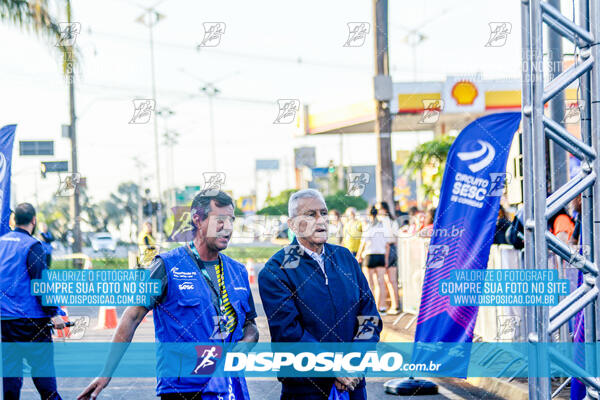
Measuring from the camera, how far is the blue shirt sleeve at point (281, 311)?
4.40 meters

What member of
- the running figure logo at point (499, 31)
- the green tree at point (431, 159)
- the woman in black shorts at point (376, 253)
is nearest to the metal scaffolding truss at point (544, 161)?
the running figure logo at point (499, 31)

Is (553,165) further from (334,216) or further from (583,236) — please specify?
(334,216)

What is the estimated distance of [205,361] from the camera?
13.7ft

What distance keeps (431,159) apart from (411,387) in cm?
1201

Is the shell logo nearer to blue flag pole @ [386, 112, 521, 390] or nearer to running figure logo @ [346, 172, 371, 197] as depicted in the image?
running figure logo @ [346, 172, 371, 197]

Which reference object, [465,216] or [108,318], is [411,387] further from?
[108,318]

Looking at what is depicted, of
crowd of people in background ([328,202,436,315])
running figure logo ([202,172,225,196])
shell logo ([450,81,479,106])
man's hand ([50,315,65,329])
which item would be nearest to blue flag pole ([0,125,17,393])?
man's hand ([50,315,65,329])

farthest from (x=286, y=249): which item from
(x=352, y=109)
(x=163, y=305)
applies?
(x=352, y=109)

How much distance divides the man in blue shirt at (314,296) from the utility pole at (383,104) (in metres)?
8.13

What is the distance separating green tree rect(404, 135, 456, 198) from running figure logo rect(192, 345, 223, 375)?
15.1m

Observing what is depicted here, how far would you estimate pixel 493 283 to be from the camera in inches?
237

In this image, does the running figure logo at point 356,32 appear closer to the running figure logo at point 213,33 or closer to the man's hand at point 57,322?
the running figure logo at point 213,33

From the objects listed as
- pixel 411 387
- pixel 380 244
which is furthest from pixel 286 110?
pixel 380 244

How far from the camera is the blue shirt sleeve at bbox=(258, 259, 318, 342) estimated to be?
14.4 ft
